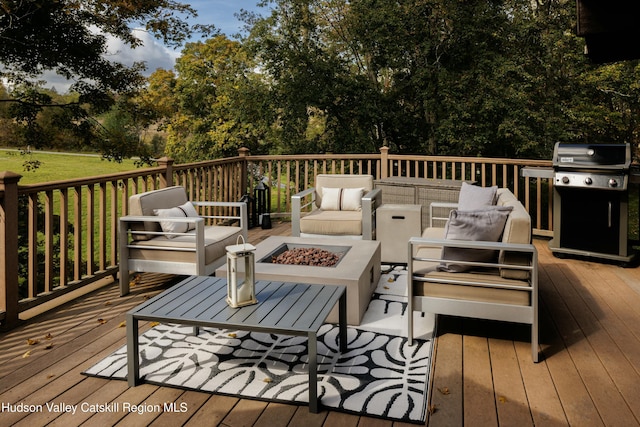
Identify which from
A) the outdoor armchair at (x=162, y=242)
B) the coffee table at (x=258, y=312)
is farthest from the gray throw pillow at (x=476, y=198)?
the outdoor armchair at (x=162, y=242)

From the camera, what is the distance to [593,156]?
14.9 ft

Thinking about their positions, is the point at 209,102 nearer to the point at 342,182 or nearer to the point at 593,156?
the point at 342,182

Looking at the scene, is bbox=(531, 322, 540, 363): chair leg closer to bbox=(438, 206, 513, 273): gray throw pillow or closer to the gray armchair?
bbox=(438, 206, 513, 273): gray throw pillow

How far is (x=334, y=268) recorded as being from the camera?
328 centimetres

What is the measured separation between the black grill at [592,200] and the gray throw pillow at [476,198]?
5.03 feet

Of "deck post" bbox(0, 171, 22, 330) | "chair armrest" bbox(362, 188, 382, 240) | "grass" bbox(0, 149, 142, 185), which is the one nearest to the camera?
"deck post" bbox(0, 171, 22, 330)

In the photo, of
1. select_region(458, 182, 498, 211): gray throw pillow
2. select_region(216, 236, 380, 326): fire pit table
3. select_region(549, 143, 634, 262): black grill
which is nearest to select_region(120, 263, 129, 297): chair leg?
select_region(216, 236, 380, 326): fire pit table

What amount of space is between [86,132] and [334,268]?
797 cm

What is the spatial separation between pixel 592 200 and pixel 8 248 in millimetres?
5154

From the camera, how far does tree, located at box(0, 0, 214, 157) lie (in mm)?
8422

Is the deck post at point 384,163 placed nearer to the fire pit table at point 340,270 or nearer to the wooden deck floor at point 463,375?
the fire pit table at point 340,270

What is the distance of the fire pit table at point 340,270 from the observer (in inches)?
121

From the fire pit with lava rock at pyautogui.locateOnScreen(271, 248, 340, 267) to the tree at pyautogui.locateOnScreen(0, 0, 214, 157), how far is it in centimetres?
729

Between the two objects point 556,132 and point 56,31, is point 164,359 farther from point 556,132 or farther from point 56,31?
point 556,132
